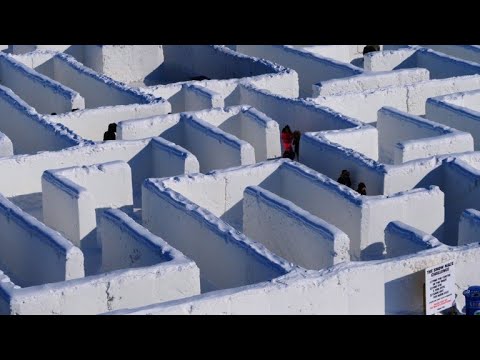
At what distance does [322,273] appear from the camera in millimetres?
27578

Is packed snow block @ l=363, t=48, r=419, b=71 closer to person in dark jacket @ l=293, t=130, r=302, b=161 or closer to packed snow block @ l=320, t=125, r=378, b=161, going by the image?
person in dark jacket @ l=293, t=130, r=302, b=161

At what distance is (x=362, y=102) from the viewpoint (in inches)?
1532

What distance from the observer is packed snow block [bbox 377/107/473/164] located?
34.8 metres

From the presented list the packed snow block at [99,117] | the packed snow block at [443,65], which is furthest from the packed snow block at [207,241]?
the packed snow block at [443,65]

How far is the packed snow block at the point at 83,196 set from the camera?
1249 inches

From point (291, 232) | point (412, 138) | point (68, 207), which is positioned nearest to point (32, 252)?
point (68, 207)

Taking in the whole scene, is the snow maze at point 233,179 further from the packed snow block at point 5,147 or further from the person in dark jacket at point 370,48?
the person in dark jacket at point 370,48

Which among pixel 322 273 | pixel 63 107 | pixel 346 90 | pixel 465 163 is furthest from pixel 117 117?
pixel 322 273

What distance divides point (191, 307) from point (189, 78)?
19.2 meters

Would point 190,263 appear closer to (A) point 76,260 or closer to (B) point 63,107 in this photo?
(A) point 76,260

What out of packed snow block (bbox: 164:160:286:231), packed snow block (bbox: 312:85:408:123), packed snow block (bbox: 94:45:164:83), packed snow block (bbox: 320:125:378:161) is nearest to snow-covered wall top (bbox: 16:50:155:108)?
packed snow block (bbox: 94:45:164:83)

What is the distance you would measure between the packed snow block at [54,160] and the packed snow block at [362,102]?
17.7 feet

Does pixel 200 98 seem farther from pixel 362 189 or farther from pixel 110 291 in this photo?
pixel 110 291

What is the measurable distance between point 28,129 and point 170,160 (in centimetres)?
444
